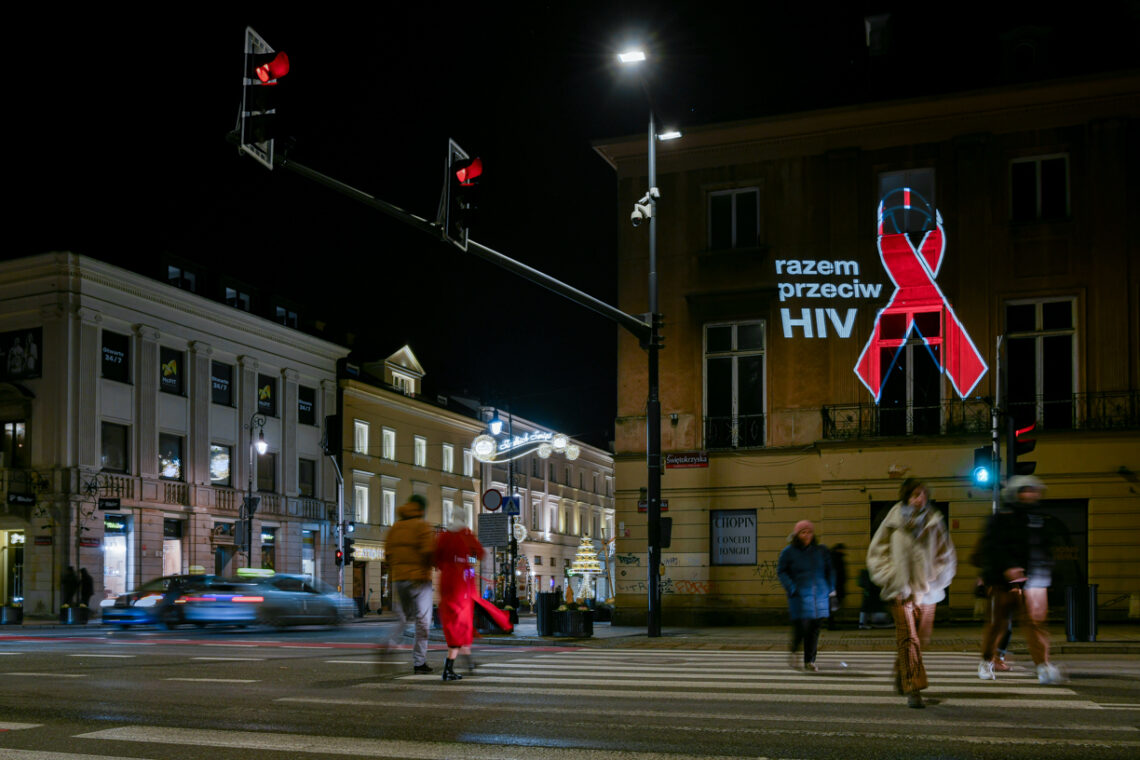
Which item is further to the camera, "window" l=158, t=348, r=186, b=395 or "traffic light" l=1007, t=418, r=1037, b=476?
"window" l=158, t=348, r=186, b=395

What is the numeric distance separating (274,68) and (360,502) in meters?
46.8

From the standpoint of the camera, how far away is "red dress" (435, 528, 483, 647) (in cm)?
1158

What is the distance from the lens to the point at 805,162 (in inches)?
1058

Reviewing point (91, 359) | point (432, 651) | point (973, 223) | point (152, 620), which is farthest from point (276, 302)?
point (432, 651)

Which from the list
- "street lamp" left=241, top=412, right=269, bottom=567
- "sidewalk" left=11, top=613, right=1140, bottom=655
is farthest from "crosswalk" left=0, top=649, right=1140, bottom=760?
"street lamp" left=241, top=412, right=269, bottom=567

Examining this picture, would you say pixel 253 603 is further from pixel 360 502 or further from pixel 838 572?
pixel 360 502

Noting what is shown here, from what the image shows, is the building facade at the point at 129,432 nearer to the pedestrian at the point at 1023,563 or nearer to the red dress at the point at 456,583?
the red dress at the point at 456,583

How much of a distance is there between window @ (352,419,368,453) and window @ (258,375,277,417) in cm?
598

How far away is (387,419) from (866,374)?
124ft

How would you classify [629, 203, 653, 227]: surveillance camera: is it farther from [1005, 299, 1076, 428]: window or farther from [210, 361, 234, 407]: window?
[210, 361, 234, 407]: window

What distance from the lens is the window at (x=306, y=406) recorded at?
5294cm

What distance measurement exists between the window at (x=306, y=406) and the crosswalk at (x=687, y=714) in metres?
42.1

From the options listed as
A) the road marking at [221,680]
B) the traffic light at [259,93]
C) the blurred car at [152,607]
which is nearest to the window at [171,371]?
the blurred car at [152,607]

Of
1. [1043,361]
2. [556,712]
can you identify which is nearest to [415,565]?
[556,712]
